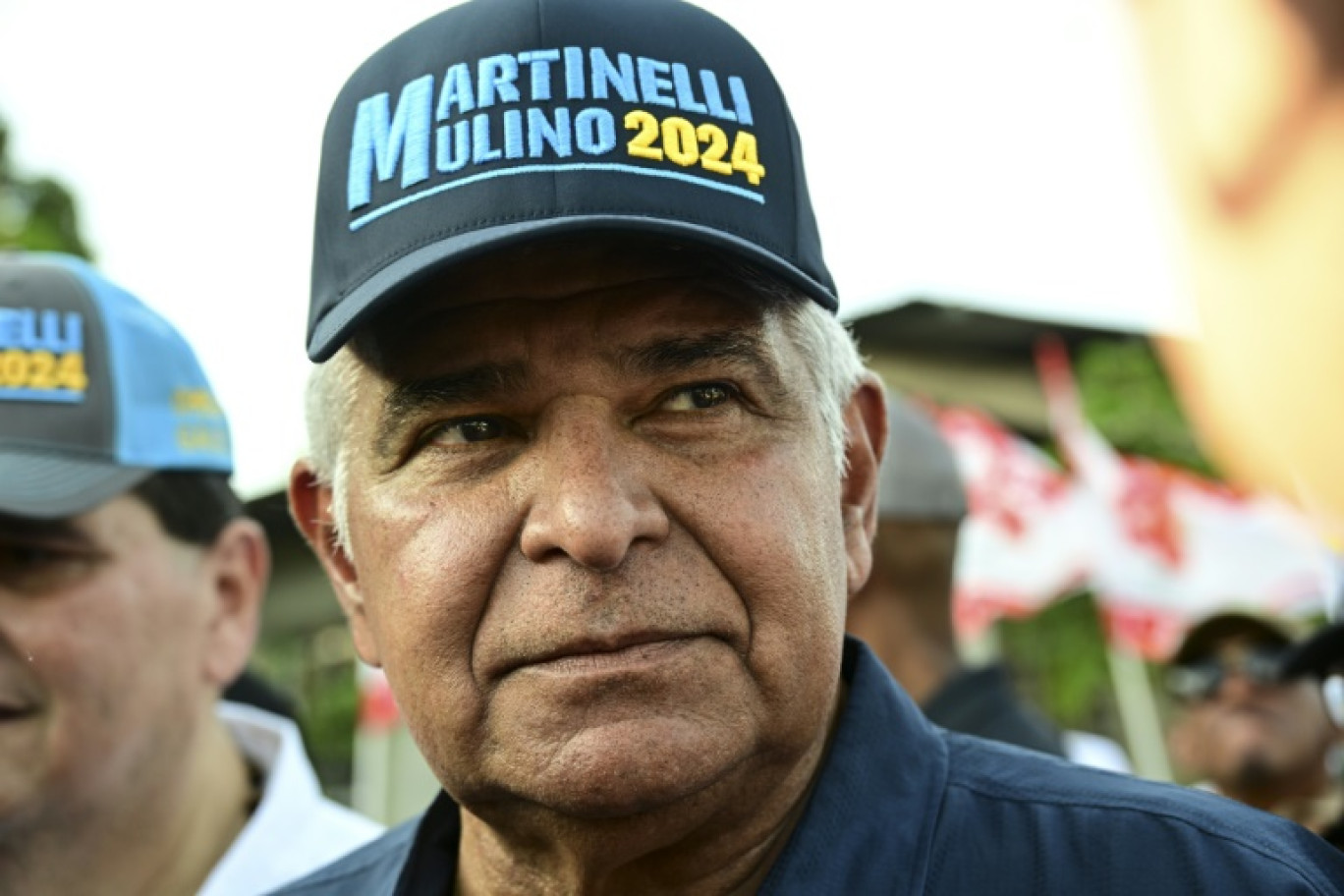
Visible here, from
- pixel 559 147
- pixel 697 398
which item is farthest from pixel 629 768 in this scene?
pixel 559 147

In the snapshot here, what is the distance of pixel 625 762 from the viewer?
4.86 ft

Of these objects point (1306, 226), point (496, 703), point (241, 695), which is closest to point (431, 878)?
point (496, 703)

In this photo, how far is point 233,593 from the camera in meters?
2.73

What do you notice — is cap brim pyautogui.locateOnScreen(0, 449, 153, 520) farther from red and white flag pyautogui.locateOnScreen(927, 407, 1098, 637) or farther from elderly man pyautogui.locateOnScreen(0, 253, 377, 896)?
red and white flag pyautogui.locateOnScreen(927, 407, 1098, 637)

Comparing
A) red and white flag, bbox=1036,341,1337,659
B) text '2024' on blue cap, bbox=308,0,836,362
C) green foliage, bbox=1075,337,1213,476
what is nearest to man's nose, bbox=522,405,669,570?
text '2024' on blue cap, bbox=308,0,836,362


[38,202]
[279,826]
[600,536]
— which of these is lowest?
[279,826]

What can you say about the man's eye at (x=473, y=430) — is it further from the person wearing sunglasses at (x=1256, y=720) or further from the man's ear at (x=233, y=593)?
the person wearing sunglasses at (x=1256, y=720)

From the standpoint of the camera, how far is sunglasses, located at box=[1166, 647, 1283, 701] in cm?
527

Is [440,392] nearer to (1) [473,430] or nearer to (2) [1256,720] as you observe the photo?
(1) [473,430]

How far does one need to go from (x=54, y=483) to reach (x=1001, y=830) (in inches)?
64.9

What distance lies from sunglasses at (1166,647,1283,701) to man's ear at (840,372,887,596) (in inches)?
149

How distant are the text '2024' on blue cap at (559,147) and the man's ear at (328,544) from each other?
358mm

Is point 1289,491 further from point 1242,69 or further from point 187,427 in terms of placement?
point 187,427

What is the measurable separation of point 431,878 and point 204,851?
2.81 ft
